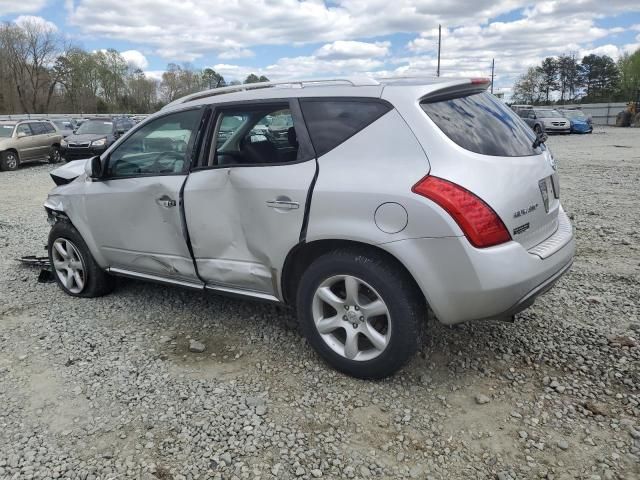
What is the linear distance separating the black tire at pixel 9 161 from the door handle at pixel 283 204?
1627 centimetres

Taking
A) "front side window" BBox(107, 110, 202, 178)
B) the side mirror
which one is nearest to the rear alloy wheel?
the side mirror

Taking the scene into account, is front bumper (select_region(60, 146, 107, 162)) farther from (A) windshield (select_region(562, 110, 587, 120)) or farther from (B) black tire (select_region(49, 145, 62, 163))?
(A) windshield (select_region(562, 110, 587, 120))

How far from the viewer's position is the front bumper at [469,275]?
8.87 ft

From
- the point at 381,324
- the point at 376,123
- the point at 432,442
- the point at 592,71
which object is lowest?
the point at 432,442

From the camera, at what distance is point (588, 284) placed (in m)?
4.60

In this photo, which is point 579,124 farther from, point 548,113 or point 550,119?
point 548,113

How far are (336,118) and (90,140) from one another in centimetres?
1697

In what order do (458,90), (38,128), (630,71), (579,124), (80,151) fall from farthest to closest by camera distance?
(630,71), (579,124), (38,128), (80,151), (458,90)

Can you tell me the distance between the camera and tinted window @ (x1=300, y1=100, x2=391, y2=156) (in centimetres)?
305

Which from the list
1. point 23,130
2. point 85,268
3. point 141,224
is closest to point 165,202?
point 141,224

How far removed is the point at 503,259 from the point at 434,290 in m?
0.39

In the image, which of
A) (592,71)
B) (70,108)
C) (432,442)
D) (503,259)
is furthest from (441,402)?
(592,71)

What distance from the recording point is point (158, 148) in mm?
4066

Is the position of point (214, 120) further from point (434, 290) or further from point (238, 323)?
point (434, 290)
